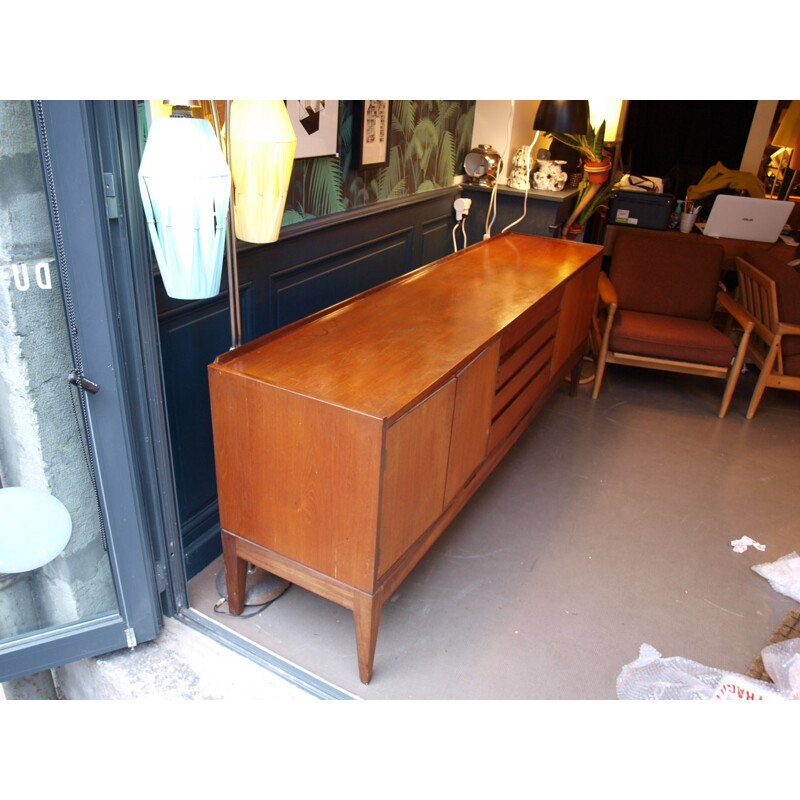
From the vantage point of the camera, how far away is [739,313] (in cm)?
374

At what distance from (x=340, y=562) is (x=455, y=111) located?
2874 millimetres

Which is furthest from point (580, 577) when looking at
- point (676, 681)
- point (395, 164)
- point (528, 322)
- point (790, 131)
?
point (790, 131)

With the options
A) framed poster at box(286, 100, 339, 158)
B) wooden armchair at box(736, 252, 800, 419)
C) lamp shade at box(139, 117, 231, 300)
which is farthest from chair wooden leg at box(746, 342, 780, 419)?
lamp shade at box(139, 117, 231, 300)

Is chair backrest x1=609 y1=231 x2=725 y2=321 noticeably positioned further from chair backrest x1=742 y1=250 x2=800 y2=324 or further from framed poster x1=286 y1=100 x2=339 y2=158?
framed poster x1=286 y1=100 x2=339 y2=158

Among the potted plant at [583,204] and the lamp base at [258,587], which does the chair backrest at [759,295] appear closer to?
the potted plant at [583,204]

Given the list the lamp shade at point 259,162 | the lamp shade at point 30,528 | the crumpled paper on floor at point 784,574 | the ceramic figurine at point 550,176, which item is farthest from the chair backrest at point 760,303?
the lamp shade at point 30,528

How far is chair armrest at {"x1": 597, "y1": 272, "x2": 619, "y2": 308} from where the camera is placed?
3.66 m

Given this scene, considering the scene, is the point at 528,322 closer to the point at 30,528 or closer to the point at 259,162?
the point at 259,162

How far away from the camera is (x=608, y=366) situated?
14.2 feet

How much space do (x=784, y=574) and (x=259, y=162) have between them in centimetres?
234

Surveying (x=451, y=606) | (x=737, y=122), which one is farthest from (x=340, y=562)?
(x=737, y=122)

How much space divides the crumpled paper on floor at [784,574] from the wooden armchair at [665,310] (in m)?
1.33
